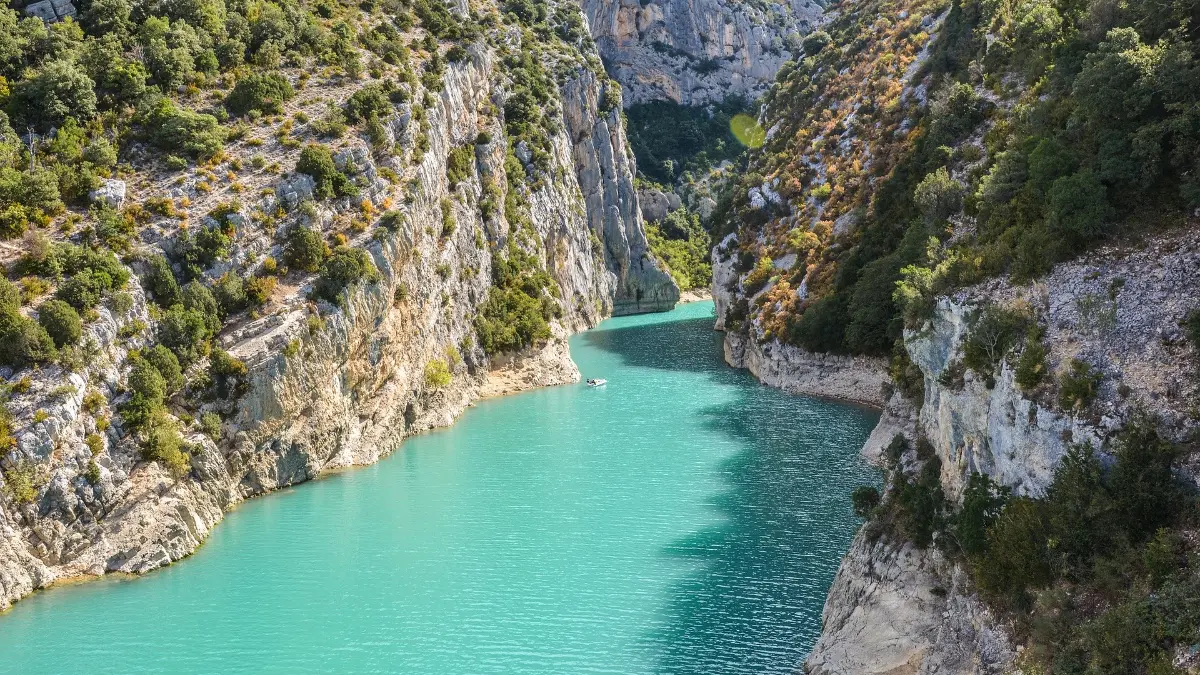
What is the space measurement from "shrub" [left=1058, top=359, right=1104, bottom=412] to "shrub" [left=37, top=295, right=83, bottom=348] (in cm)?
3502

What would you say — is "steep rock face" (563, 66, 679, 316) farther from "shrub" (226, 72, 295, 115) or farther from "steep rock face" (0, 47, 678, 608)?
"shrub" (226, 72, 295, 115)

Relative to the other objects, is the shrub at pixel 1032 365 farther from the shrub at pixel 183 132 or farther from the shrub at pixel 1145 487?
the shrub at pixel 183 132

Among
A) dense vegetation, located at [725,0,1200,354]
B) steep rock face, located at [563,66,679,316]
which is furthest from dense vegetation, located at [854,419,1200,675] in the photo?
steep rock face, located at [563,66,679,316]

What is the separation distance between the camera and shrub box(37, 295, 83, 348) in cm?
3403

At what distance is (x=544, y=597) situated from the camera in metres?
30.4

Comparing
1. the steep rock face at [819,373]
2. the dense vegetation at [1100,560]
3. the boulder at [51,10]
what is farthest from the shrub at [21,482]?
the steep rock face at [819,373]

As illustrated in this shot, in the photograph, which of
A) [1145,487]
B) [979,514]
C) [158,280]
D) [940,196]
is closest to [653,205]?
[940,196]

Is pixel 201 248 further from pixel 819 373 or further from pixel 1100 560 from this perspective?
pixel 819 373

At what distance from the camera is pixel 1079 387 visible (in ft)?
66.4

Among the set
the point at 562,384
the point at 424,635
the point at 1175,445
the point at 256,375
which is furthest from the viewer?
the point at 562,384

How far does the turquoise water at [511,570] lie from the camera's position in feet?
87.6

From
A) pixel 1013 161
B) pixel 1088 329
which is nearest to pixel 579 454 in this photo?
pixel 1013 161

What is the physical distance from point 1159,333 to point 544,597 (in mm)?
20521

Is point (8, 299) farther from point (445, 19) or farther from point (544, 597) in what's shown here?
point (445, 19)
